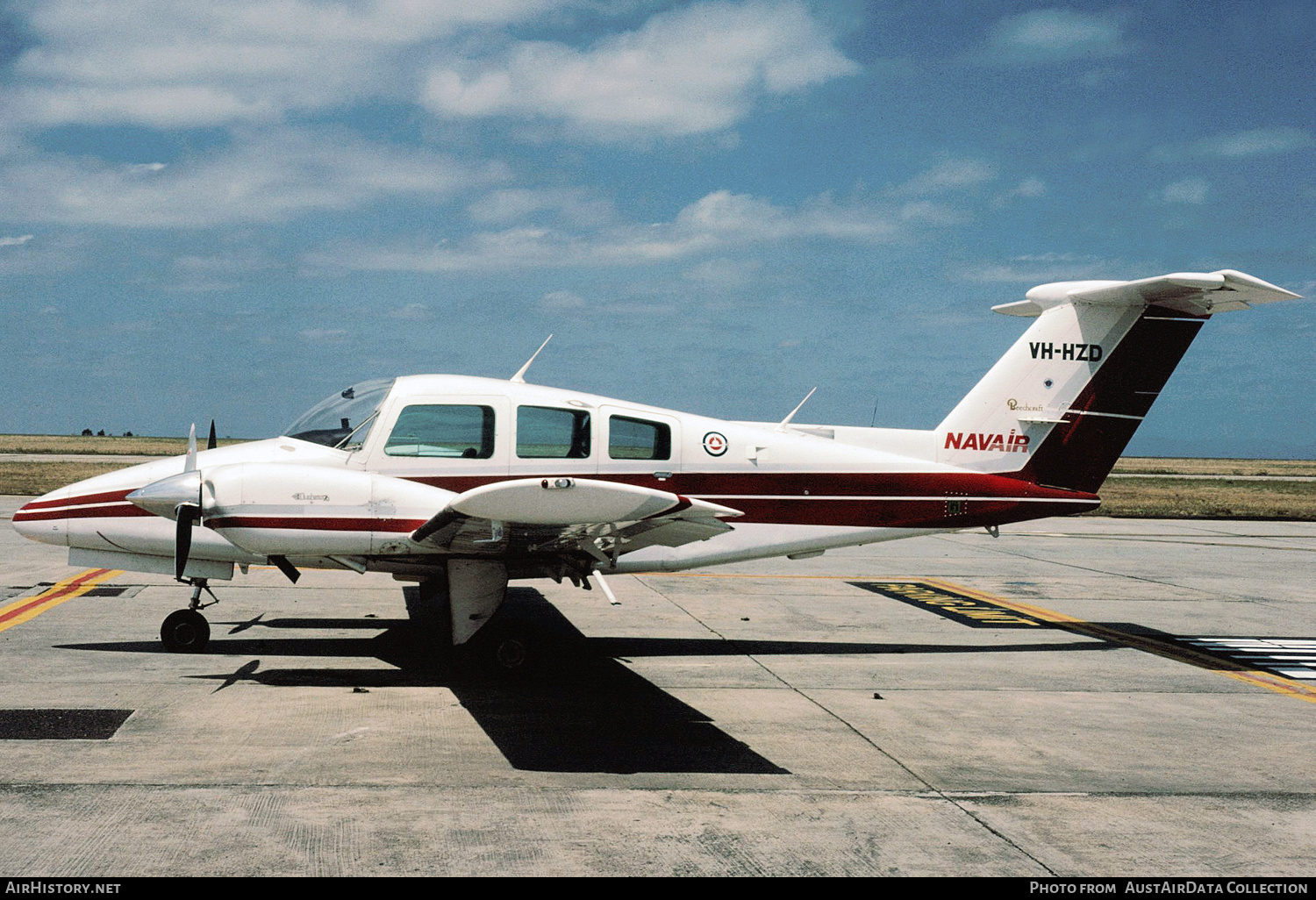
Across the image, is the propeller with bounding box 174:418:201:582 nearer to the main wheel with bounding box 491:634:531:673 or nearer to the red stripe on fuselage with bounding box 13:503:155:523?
the red stripe on fuselage with bounding box 13:503:155:523

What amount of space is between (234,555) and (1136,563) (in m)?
15.7

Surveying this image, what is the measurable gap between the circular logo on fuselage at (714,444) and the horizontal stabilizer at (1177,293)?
445 centimetres

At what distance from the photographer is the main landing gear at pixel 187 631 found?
30.7ft

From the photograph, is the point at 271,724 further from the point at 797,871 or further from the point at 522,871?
the point at 797,871

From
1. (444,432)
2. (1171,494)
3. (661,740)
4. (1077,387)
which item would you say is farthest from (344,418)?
(1171,494)

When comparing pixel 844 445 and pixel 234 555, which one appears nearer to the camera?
pixel 234 555

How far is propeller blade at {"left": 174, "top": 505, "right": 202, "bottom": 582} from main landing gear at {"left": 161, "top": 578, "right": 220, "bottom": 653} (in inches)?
44.8

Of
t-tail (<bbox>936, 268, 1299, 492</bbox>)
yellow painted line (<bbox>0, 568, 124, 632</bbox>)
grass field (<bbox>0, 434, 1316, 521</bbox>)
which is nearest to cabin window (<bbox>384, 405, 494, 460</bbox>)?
yellow painted line (<bbox>0, 568, 124, 632</bbox>)

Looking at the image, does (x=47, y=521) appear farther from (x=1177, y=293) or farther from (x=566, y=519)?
(x=1177, y=293)

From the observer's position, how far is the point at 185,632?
30.8ft

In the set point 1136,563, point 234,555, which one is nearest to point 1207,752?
point 234,555

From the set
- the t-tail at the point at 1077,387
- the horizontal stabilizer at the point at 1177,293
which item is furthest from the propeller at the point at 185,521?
the horizontal stabilizer at the point at 1177,293

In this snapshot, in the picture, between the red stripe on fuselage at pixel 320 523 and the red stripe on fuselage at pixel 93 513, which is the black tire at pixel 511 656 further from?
the red stripe on fuselage at pixel 93 513
